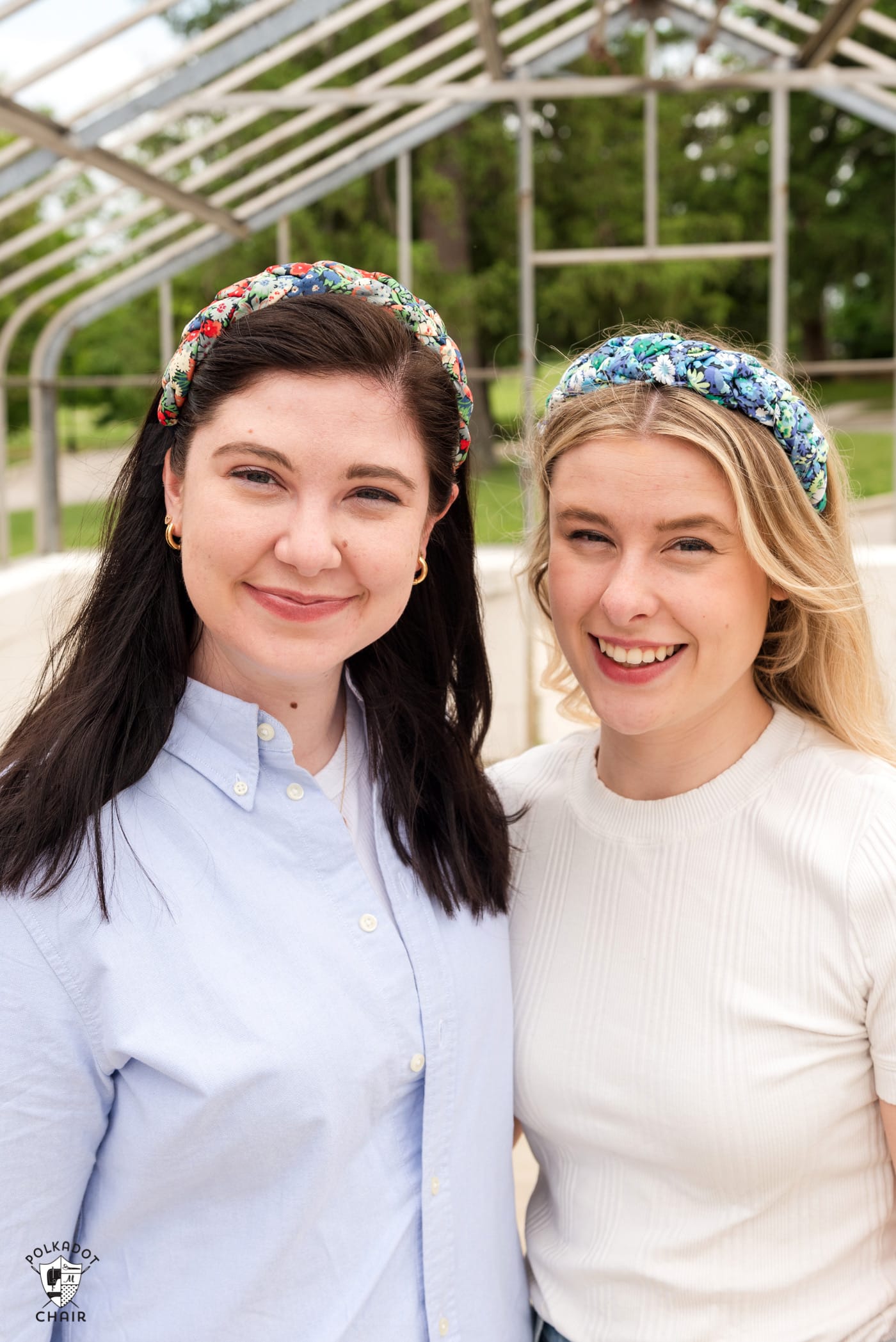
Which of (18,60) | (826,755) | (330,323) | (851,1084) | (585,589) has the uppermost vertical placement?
(18,60)

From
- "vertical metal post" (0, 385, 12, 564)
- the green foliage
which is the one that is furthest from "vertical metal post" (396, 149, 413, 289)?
the green foliage

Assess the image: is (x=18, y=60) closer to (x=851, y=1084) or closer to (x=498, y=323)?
(x=498, y=323)

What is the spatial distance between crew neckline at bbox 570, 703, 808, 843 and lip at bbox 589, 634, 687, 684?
7.4 inches

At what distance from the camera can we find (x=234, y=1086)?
1.37m

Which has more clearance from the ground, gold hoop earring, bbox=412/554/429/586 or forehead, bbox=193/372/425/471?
forehead, bbox=193/372/425/471

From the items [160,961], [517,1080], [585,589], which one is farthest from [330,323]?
[517,1080]

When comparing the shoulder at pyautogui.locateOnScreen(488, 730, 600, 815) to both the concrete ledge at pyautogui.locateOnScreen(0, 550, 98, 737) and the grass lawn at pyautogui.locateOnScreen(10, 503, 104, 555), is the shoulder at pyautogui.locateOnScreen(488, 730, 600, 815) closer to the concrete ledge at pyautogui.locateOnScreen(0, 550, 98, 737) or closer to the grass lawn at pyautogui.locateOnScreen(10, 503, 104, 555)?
the concrete ledge at pyautogui.locateOnScreen(0, 550, 98, 737)

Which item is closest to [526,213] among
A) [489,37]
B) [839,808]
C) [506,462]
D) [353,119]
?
[353,119]

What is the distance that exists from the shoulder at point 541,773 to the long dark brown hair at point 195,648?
85 millimetres

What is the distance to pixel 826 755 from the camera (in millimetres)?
1775

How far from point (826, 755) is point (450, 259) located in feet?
43.1

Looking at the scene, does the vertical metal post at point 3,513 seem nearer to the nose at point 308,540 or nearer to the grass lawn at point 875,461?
the nose at point 308,540

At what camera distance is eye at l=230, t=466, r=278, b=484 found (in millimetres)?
1442

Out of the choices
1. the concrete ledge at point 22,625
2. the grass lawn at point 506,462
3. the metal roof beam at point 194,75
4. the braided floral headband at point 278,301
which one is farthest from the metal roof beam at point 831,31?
the braided floral headband at point 278,301
